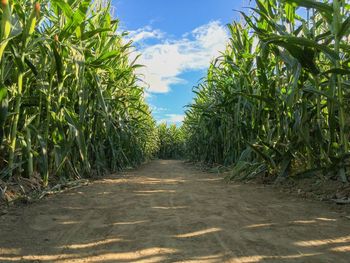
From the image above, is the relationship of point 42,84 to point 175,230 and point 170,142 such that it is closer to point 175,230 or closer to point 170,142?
point 175,230

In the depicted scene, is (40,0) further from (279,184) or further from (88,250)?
(279,184)

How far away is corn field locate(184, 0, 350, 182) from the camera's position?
127 inches

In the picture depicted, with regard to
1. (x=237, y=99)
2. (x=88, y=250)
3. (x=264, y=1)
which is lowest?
(x=88, y=250)

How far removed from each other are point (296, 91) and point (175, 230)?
7.62ft

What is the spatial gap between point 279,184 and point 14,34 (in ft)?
9.30

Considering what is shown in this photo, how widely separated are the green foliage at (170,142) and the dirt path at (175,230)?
76.2 feet

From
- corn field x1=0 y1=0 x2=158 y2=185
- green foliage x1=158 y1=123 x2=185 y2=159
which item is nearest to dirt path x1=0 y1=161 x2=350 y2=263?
corn field x1=0 y1=0 x2=158 y2=185

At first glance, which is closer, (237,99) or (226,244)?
(226,244)

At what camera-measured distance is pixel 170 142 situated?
90.2ft

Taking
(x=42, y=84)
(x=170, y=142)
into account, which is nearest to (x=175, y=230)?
(x=42, y=84)

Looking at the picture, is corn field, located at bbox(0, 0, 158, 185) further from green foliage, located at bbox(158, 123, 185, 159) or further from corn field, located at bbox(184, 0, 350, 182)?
green foliage, located at bbox(158, 123, 185, 159)

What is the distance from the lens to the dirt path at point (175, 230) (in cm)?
183

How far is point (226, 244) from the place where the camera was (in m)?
1.96

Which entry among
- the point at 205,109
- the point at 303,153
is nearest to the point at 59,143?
the point at 303,153
